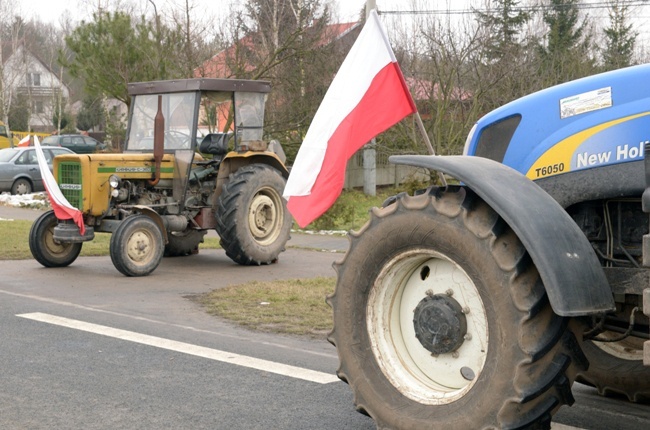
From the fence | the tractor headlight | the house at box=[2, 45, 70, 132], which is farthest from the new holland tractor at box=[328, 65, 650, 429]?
the house at box=[2, 45, 70, 132]

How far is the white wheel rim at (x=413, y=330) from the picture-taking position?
475 cm

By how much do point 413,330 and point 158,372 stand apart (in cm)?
240

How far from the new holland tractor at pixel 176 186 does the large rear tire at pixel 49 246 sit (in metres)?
0.01

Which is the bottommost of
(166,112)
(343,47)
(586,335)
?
(586,335)

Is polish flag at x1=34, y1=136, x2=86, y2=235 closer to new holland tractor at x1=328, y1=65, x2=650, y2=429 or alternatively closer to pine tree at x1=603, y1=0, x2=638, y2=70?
new holland tractor at x1=328, y1=65, x2=650, y2=429

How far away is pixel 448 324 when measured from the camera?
4793 millimetres

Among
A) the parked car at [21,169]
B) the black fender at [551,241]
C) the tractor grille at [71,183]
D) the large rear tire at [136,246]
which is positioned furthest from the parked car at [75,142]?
the black fender at [551,241]

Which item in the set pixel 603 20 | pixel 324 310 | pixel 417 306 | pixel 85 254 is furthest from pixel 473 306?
pixel 603 20

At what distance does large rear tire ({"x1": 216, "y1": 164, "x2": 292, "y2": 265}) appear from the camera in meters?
13.3

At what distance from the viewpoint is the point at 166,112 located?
536 inches

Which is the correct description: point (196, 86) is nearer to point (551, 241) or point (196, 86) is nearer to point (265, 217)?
point (265, 217)

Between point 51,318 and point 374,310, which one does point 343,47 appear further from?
point 374,310

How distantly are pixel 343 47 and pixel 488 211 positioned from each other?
1036 inches

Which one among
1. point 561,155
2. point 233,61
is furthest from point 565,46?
point 561,155
